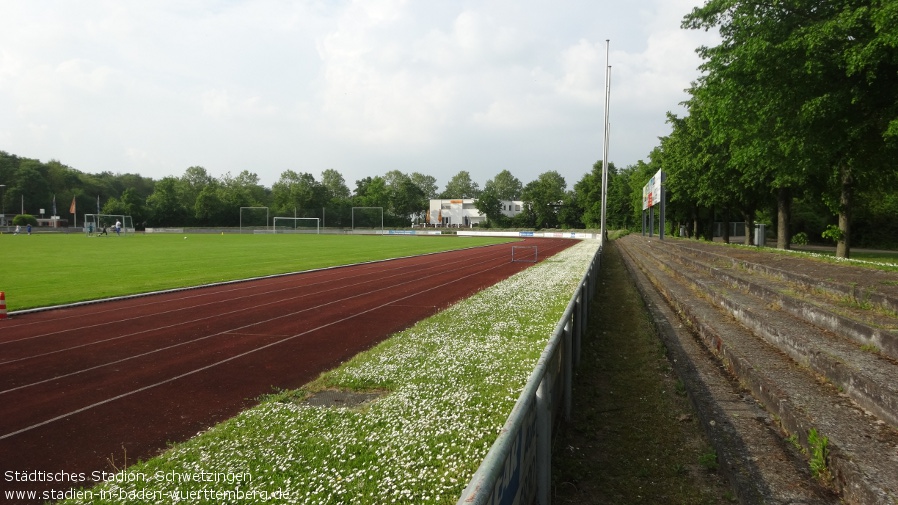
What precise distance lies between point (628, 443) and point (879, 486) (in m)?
1.98

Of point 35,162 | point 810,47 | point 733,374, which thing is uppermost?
point 35,162

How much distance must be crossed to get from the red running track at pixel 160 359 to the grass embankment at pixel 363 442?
2.21 ft

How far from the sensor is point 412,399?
5.84 metres

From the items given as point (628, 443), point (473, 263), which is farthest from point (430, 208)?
point (628, 443)

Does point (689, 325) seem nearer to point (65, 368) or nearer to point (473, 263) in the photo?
point (65, 368)

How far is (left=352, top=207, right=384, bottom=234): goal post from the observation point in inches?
3757

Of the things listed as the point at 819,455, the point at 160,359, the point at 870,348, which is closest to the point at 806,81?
the point at 870,348

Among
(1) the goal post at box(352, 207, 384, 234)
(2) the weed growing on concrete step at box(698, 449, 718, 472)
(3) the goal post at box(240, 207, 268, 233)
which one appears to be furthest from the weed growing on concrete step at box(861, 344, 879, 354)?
(3) the goal post at box(240, 207, 268, 233)

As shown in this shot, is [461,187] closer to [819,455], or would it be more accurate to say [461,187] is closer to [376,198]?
[376,198]

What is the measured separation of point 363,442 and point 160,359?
18.4 ft

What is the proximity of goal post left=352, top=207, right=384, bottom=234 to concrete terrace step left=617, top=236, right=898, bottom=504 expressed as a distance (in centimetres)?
8856

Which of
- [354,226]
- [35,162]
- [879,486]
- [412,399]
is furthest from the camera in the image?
[35,162]

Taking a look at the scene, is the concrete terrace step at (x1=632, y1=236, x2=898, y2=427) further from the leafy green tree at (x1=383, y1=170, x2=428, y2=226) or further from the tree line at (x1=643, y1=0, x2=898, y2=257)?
the leafy green tree at (x1=383, y1=170, x2=428, y2=226)

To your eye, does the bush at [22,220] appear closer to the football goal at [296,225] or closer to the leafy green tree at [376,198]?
the football goal at [296,225]
